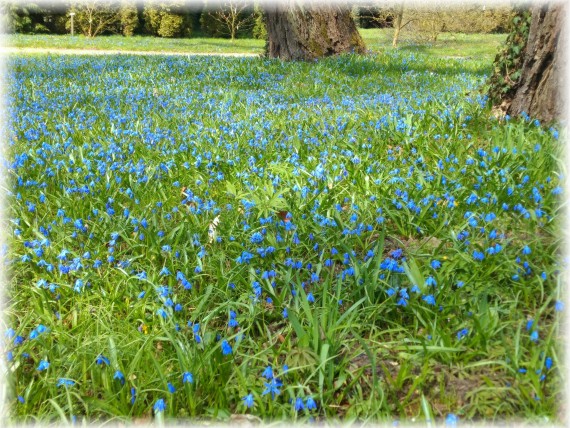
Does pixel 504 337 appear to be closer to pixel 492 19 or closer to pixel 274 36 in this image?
pixel 274 36

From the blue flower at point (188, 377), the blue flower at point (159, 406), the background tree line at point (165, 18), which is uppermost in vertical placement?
the background tree line at point (165, 18)

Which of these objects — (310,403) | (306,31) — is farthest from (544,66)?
(306,31)

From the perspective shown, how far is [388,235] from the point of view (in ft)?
10.3

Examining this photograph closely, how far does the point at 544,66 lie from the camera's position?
4.37 meters

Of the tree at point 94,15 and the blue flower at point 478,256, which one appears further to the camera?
the tree at point 94,15

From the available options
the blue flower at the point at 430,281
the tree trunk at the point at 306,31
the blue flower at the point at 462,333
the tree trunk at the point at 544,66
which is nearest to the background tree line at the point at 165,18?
the tree trunk at the point at 306,31

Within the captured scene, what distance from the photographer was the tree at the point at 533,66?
421 cm

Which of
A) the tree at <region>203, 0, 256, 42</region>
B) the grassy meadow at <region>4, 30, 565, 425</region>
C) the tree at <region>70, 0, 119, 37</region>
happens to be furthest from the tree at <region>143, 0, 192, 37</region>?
the grassy meadow at <region>4, 30, 565, 425</region>

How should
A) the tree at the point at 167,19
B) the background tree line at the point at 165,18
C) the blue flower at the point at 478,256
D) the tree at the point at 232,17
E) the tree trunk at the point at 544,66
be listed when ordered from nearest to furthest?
1. the blue flower at the point at 478,256
2. the tree trunk at the point at 544,66
3. the background tree line at the point at 165,18
4. the tree at the point at 232,17
5. the tree at the point at 167,19

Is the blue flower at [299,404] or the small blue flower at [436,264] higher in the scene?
the small blue flower at [436,264]

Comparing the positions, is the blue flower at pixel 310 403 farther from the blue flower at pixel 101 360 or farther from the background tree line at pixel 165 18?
the background tree line at pixel 165 18

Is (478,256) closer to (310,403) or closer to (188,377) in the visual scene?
(310,403)

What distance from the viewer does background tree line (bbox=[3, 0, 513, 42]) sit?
31312mm

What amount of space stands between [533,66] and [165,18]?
33.6m
